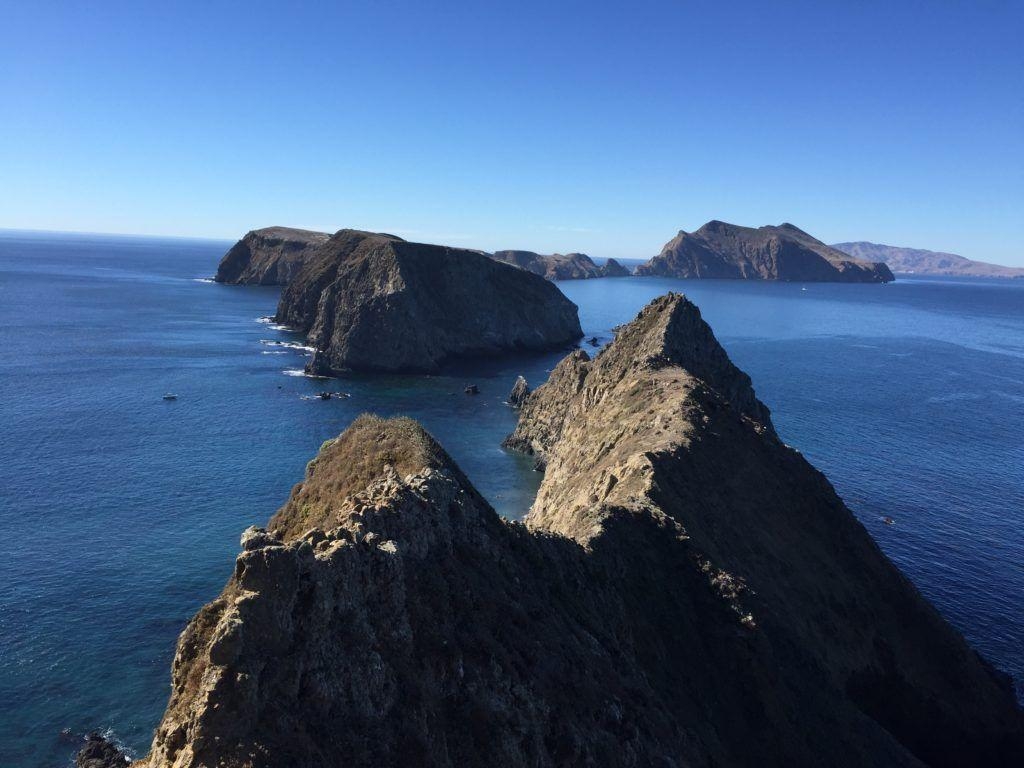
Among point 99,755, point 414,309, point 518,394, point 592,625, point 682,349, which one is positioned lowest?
point 99,755

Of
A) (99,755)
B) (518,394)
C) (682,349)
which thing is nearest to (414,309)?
(518,394)

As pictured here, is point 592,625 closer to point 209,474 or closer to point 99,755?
point 99,755

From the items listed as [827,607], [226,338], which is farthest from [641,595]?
[226,338]

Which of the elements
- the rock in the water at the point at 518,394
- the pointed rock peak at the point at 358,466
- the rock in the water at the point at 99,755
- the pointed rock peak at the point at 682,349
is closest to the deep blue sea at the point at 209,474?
the rock in the water at the point at 99,755

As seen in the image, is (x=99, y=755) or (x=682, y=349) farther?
(x=682, y=349)

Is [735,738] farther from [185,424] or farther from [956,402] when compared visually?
A: [956,402]

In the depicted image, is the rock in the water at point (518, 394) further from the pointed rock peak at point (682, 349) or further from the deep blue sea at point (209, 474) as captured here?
the pointed rock peak at point (682, 349)
